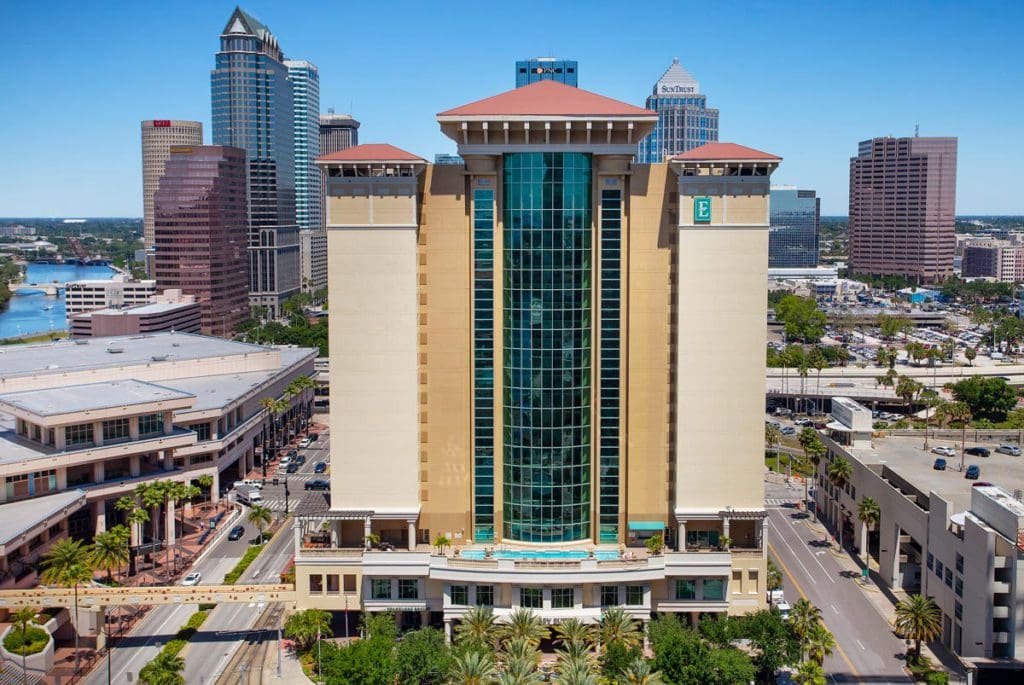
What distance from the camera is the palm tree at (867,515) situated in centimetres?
10775

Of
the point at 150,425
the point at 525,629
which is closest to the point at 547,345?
the point at 525,629

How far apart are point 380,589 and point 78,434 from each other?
4443 cm

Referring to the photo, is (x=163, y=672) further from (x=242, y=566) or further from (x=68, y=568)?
(x=242, y=566)

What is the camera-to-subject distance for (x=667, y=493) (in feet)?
314

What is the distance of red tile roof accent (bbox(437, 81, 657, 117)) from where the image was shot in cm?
8975

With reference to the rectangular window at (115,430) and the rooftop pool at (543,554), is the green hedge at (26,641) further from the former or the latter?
the rooftop pool at (543,554)

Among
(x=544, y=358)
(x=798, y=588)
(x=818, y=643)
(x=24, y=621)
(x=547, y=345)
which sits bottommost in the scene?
(x=798, y=588)

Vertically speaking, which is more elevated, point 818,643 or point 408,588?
Result: point 408,588

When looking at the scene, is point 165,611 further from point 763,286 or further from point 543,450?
point 763,286

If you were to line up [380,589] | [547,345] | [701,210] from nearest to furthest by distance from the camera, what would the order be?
[380,589] → [701,210] → [547,345]

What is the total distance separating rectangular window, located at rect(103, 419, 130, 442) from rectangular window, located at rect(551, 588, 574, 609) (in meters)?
57.5

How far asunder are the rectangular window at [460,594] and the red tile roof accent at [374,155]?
3869cm

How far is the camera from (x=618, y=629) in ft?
269

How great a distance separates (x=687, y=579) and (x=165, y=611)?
50933mm
